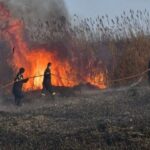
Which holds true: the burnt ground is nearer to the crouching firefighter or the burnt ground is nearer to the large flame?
the crouching firefighter

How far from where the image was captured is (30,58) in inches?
1066

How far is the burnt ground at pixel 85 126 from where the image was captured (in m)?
10.3

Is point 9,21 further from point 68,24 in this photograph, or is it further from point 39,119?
point 39,119

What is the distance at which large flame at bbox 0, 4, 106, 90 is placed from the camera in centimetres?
2681

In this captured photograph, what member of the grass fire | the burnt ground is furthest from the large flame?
the burnt ground

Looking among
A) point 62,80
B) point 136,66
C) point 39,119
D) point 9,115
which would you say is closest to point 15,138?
point 39,119

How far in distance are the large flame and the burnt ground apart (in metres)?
8.03

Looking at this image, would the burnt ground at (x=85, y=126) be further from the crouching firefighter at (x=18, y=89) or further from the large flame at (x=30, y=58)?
the large flame at (x=30, y=58)

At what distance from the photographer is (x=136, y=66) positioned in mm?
23984

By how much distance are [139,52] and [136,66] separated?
2.15ft

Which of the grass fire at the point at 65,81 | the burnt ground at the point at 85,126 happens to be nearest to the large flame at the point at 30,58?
the grass fire at the point at 65,81

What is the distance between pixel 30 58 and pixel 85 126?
14769 millimetres

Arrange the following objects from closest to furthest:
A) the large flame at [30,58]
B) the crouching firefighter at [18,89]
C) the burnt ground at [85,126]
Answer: the burnt ground at [85,126] < the crouching firefighter at [18,89] < the large flame at [30,58]

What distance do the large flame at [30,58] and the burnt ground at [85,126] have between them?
8.03 m
